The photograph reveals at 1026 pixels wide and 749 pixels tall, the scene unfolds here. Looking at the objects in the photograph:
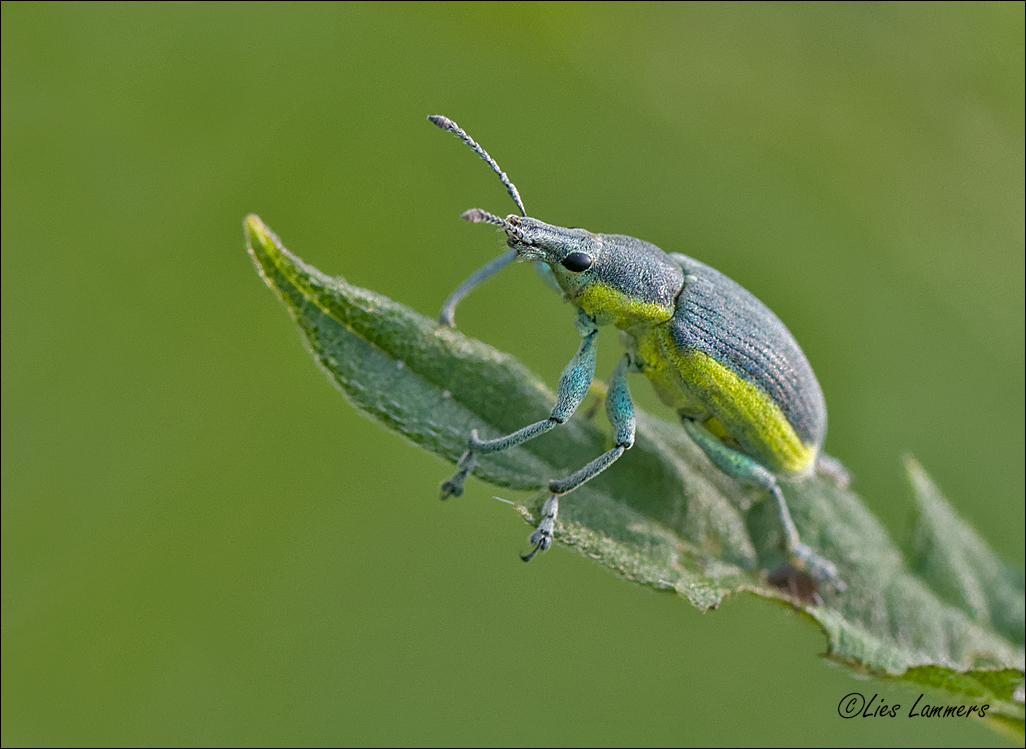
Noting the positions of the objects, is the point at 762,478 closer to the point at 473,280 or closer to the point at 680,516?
the point at 680,516

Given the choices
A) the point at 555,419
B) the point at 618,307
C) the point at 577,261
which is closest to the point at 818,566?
the point at 555,419

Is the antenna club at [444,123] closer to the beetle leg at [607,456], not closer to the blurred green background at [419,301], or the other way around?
the beetle leg at [607,456]

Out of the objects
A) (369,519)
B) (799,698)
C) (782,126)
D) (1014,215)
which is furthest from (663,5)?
(799,698)

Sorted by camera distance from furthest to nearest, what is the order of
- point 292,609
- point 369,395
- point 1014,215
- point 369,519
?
1. point 1014,215
2. point 369,519
3. point 292,609
4. point 369,395

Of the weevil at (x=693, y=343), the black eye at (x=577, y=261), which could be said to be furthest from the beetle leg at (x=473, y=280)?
the black eye at (x=577, y=261)

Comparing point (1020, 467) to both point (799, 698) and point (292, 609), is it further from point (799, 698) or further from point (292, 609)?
point (292, 609)
